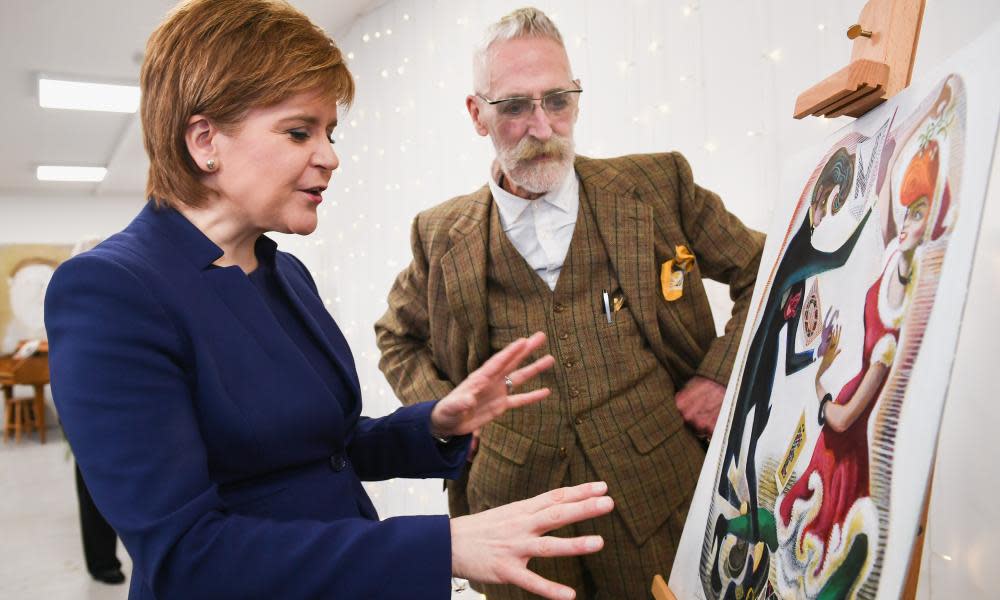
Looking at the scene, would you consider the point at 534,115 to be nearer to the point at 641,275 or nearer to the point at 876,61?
the point at 641,275

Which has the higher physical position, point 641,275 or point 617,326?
point 641,275

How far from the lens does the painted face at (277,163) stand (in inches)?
39.4

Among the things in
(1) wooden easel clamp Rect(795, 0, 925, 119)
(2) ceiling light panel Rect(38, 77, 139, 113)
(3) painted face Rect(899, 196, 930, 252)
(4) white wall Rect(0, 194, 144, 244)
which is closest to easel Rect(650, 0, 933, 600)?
(1) wooden easel clamp Rect(795, 0, 925, 119)

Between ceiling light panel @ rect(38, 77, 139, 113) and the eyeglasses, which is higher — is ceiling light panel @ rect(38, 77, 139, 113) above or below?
above

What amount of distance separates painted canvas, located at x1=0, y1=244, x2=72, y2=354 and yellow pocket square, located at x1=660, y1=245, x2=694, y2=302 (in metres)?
9.56

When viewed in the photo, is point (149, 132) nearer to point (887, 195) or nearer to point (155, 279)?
point (155, 279)

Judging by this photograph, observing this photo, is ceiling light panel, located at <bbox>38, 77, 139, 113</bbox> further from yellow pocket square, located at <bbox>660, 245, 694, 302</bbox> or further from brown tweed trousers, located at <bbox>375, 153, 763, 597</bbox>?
yellow pocket square, located at <bbox>660, 245, 694, 302</bbox>

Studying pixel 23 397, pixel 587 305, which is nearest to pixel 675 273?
pixel 587 305

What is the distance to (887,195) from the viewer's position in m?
0.83

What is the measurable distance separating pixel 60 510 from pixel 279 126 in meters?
5.23

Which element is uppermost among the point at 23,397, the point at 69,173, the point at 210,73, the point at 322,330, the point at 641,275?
the point at 69,173

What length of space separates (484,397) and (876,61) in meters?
0.71

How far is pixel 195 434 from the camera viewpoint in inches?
33.0

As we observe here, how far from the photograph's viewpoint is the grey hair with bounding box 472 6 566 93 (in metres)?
1.65
